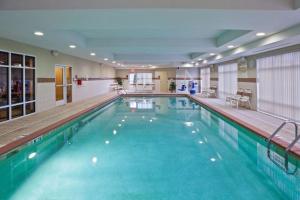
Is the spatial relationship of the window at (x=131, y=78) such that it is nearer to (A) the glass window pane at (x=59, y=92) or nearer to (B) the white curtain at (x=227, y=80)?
(B) the white curtain at (x=227, y=80)

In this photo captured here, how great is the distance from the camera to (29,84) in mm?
8711

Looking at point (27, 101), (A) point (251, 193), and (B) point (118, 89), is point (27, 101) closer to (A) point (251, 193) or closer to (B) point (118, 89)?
(A) point (251, 193)

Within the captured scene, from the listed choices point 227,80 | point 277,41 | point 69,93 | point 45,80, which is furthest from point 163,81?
point 277,41

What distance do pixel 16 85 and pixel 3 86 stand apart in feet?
2.11

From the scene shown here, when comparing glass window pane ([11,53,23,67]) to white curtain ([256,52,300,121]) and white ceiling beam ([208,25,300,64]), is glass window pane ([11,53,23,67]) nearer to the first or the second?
white ceiling beam ([208,25,300,64])

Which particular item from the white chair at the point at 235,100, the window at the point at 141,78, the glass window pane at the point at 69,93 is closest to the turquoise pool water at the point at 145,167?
the white chair at the point at 235,100

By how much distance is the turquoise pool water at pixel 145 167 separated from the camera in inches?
136

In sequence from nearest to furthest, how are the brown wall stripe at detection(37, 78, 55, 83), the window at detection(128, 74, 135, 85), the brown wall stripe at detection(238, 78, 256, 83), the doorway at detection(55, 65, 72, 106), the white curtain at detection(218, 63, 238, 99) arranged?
the brown wall stripe at detection(37, 78, 55, 83) < the brown wall stripe at detection(238, 78, 256, 83) < the doorway at detection(55, 65, 72, 106) < the white curtain at detection(218, 63, 238, 99) < the window at detection(128, 74, 135, 85)

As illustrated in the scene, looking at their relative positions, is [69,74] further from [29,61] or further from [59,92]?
[29,61]

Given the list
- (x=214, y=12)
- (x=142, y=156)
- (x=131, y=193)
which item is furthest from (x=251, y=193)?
(x=214, y=12)

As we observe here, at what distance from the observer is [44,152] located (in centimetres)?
525

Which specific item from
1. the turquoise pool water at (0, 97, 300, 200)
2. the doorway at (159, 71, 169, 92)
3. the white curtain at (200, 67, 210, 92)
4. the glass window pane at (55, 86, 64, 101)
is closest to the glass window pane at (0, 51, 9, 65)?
the turquoise pool water at (0, 97, 300, 200)

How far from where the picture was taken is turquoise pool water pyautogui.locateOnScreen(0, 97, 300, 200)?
3455 mm

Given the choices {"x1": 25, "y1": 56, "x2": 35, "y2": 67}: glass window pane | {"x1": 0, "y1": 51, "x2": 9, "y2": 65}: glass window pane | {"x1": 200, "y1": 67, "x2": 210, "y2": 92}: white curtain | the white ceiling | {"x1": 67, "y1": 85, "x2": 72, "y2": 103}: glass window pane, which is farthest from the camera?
{"x1": 200, "y1": 67, "x2": 210, "y2": 92}: white curtain
